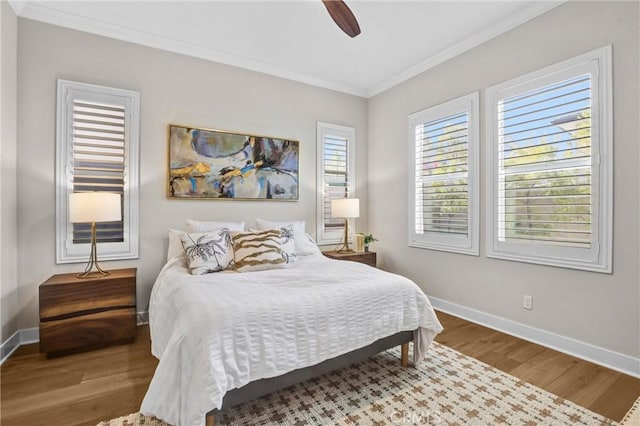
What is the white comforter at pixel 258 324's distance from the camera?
1.48m

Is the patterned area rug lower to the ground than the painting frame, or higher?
lower

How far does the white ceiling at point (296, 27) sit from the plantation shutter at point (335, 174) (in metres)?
1.00

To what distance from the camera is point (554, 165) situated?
8.64 feet

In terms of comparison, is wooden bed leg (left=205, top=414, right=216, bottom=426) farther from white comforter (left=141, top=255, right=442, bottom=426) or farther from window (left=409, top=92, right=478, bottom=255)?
window (left=409, top=92, right=478, bottom=255)

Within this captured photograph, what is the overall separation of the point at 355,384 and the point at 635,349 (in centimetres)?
201

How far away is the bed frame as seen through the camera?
1.60 m

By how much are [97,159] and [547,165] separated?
4084 millimetres

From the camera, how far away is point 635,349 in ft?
7.30

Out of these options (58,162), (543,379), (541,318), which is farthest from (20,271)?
(541,318)

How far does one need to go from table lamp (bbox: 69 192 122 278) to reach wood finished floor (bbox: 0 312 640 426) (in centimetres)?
72

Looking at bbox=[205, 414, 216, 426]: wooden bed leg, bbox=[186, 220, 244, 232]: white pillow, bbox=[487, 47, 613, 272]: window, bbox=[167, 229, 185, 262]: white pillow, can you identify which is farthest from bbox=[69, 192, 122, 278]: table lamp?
bbox=[487, 47, 613, 272]: window

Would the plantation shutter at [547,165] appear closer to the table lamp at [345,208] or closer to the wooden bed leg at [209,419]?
the table lamp at [345,208]

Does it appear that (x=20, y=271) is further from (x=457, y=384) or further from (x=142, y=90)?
(x=457, y=384)

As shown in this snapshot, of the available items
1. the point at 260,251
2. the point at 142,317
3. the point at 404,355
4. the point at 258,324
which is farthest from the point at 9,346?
the point at 404,355
